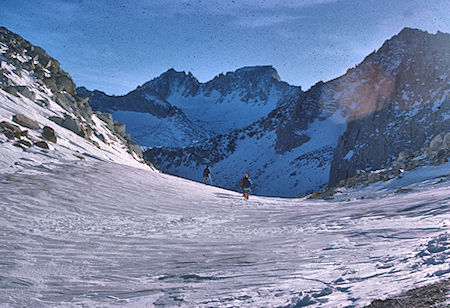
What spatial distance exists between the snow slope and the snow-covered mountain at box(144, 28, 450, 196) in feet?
134

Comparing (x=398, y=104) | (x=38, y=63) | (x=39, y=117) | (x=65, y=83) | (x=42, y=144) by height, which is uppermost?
(x=38, y=63)

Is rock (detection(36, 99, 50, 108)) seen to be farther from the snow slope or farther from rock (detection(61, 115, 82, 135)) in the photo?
the snow slope

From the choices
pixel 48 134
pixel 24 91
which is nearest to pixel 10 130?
pixel 48 134

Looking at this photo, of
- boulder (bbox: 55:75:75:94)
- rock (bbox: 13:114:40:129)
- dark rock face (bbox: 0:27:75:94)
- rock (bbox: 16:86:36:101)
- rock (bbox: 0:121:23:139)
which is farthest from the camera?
boulder (bbox: 55:75:75:94)

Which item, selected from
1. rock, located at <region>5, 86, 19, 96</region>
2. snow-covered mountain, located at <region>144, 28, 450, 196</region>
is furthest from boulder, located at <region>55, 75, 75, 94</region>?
snow-covered mountain, located at <region>144, 28, 450, 196</region>

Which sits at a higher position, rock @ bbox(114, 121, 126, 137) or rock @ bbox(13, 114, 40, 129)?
rock @ bbox(114, 121, 126, 137)

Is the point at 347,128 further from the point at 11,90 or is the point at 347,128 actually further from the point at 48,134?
the point at 48,134

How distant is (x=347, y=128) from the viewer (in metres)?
61.4

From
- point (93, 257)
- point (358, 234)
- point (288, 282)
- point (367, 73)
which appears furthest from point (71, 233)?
point (367, 73)

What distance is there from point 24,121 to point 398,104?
57032mm

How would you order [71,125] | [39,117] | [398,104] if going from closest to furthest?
[39,117] → [71,125] → [398,104]

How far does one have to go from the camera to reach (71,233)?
7.95 meters

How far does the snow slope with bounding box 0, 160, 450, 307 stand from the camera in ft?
14.5

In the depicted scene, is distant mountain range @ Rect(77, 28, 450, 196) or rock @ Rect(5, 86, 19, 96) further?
distant mountain range @ Rect(77, 28, 450, 196)
